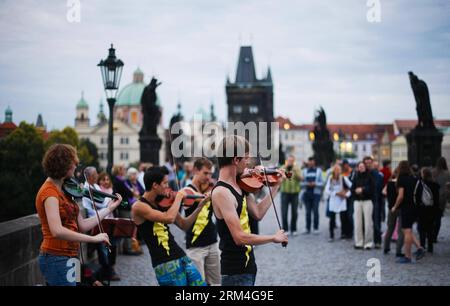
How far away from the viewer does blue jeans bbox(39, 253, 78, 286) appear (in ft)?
13.6

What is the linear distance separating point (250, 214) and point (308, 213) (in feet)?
33.8

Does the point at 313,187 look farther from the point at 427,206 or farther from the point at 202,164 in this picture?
the point at 202,164

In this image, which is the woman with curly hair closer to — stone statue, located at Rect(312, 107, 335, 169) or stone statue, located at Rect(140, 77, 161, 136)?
stone statue, located at Rect(140, 77, 161, 136)

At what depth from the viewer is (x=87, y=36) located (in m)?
6.87

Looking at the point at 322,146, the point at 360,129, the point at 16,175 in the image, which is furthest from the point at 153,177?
the point at 360,129

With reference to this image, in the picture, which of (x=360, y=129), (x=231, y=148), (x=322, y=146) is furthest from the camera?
(x=360, y=129)

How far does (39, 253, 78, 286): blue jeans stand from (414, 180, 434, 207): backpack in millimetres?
6623

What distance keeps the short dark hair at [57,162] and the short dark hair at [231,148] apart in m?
1.01

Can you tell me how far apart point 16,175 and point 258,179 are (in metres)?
6.04

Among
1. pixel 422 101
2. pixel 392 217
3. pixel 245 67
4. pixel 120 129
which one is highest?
pixel 245 67

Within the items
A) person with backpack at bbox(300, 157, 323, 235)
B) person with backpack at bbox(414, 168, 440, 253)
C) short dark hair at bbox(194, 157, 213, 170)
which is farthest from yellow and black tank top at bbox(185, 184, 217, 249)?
person with backpack at bbox(300, 157, 323, 235)

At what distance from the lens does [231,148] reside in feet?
13.4

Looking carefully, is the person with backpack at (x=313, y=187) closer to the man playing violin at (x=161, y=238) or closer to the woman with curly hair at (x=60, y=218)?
the man playing violin at (x=161, y=238)
